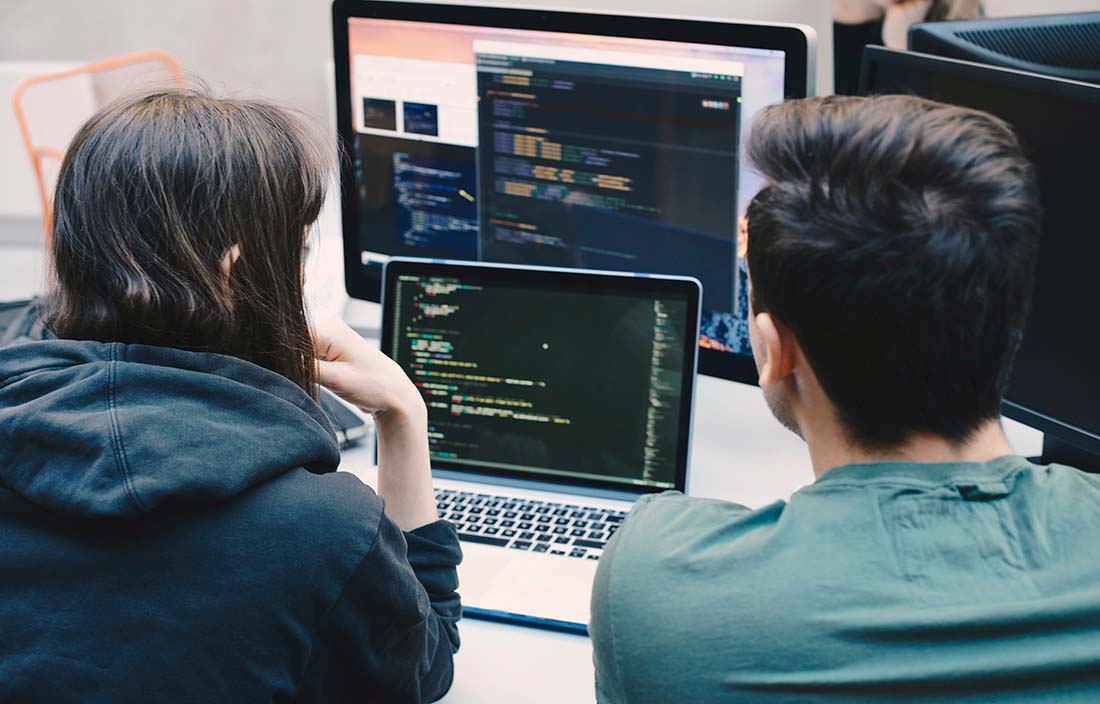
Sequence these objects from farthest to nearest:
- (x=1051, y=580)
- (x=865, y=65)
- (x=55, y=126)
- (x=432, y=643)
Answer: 1. (x=55, y=126)
2. (x=865, y=65)
3. (x=432, y=643)
4. (x=1051, y=580)

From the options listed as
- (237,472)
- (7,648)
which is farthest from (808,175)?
(7,648)

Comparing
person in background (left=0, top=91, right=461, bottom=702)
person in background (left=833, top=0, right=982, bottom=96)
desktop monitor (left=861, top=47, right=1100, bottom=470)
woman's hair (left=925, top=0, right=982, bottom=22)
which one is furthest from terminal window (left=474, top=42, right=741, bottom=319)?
woman's hair (left=925, top=0, right=982, bottom=22)

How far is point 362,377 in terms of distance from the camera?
1113mm

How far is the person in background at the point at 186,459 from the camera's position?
774 millimetres

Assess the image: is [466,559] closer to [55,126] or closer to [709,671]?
[709,671]

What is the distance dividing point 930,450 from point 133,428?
0.50 m

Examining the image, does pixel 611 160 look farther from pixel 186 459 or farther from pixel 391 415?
pixel 186 459

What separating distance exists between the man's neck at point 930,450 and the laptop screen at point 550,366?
507mm

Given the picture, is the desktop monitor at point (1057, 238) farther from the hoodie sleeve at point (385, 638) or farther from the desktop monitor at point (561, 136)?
the hoodie sleeve at point (385, 638)

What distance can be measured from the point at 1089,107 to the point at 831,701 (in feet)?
2.26

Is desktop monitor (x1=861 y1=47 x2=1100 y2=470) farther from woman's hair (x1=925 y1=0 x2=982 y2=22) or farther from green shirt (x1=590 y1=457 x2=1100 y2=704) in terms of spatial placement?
woman's hair (x1=925 y1=0 x2=982 y2=22)

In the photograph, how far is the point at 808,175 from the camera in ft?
2.43

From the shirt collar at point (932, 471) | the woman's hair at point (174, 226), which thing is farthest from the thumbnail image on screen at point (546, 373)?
the shirt collar at point (932, 471)

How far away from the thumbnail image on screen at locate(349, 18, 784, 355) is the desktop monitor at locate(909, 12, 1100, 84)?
1.06 feet
